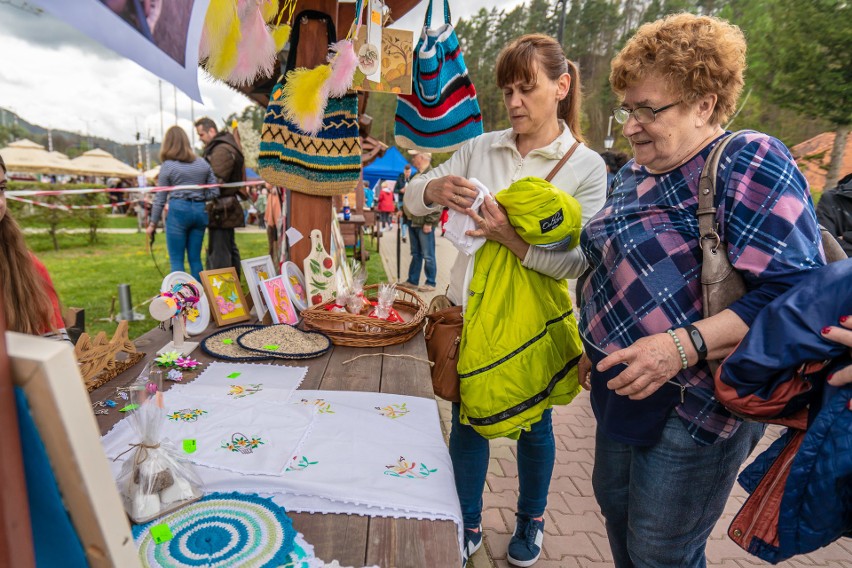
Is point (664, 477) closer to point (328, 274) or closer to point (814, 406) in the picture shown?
point (814, 406)

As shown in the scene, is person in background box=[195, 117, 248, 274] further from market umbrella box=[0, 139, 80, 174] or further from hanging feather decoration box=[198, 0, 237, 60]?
market umbrella box=[0, 139, 80, 174]

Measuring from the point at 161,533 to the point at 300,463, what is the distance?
32 cm

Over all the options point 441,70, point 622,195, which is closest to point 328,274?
point 441,70

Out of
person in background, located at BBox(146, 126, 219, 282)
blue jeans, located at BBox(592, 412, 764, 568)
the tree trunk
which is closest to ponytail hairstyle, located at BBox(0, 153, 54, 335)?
blue jeans, located at BBox(592, 412, 764, 568)

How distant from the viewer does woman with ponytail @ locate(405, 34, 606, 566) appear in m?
1.70

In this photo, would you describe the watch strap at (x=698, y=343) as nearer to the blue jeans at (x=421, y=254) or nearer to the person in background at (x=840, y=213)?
the person in background at (x=840, y=213)

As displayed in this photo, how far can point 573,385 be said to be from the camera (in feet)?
6.06

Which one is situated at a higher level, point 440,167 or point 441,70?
point 441,70

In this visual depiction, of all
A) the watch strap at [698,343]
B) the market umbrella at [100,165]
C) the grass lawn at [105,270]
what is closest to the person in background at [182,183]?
the grass lawn at [105,270]

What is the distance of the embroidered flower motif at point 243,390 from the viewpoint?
1.48m

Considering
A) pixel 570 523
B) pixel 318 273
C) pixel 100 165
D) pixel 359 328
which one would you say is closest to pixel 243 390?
pixel 359 328

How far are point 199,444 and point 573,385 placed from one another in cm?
129

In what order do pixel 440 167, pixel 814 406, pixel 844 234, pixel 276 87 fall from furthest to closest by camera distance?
pixel 844 234 < pixel 276 87 < pixel 440 167 < pixel 814 406

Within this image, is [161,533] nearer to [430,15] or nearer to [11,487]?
[11,487]
